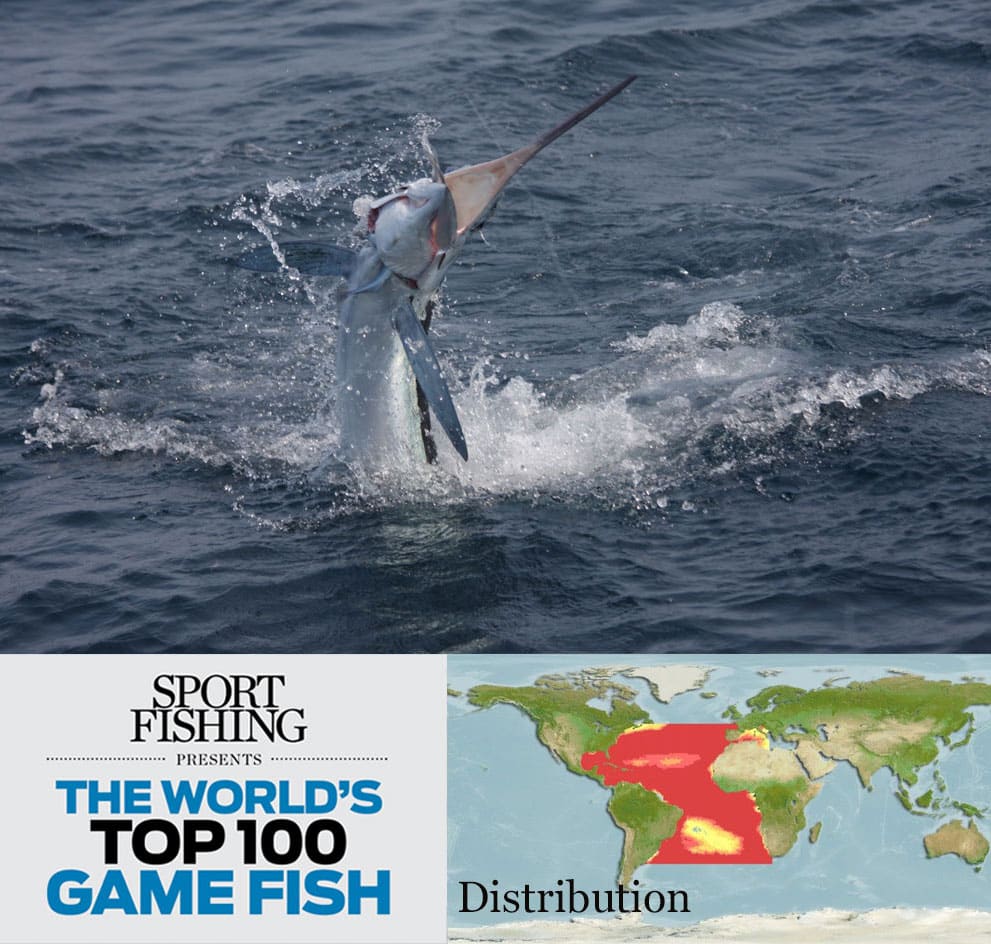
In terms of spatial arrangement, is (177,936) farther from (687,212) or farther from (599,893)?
(687,212)

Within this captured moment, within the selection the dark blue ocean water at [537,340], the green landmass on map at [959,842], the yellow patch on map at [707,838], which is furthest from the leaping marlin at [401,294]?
the green landmass on map at [959,842]

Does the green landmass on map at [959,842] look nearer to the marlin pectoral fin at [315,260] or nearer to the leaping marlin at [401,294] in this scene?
the leaping marlin at [401,294]

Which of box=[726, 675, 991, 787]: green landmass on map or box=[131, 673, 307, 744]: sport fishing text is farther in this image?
box=[726, 675, 991, 787]: green landmass on map

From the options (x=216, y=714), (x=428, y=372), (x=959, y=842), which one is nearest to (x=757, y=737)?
(x=959, y=842)

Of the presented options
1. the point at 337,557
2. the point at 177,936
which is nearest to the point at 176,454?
the point at 337,557

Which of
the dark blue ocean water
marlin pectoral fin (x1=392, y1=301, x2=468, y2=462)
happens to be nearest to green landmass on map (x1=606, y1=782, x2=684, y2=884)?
the dark blue ocean water

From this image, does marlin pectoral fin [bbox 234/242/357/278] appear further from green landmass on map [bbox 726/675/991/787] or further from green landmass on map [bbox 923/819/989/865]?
green landmass on map [bbox 923/819/989/865]
